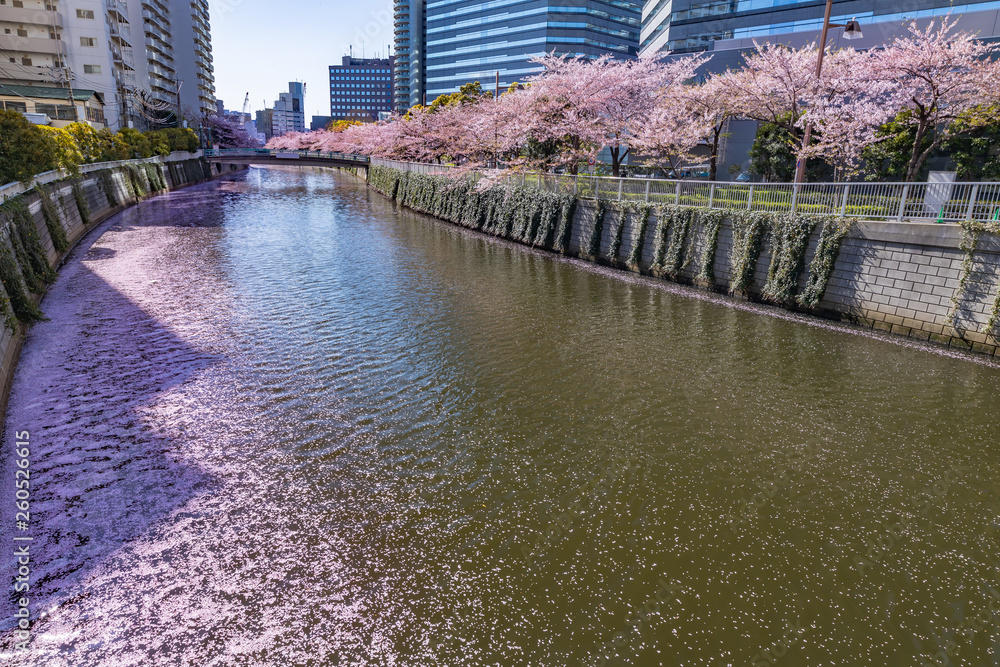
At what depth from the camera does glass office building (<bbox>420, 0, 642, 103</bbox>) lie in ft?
346

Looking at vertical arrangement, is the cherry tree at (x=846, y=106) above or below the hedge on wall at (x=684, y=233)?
above

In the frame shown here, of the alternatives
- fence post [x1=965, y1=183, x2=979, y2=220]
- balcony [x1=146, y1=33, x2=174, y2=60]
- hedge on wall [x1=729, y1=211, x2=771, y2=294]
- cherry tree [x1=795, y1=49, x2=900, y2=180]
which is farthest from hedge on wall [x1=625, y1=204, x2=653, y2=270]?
balcony [x1=146, y1=33, x2=174, y2=60]

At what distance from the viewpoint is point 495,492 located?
7.94 meters

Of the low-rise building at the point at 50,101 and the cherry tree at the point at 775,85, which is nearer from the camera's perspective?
the cherry tree at the point at 775,85

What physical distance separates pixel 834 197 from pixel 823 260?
195 cm

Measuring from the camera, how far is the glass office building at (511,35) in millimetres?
105562

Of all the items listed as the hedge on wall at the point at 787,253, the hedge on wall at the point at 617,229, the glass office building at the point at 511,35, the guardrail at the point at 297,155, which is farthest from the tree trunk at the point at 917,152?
the glass office building at the point at 511,35

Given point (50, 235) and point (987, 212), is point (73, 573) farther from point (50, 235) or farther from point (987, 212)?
point (50, 235)

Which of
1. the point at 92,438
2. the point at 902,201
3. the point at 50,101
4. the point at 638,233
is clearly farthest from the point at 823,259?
the point at 50,101

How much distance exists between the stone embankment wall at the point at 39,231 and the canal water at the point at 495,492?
668mm

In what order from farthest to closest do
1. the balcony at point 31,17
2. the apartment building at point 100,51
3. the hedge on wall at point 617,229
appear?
the apartment building at point 100,51, the balcony at point 31,17, the hedge on wall at point 617,229

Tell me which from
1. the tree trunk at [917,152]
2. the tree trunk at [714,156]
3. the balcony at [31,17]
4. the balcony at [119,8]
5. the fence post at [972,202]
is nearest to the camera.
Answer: the fence post at [972,202]

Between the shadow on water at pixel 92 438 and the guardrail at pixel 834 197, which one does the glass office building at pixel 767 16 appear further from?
the shadow on water at pixel 92 438
